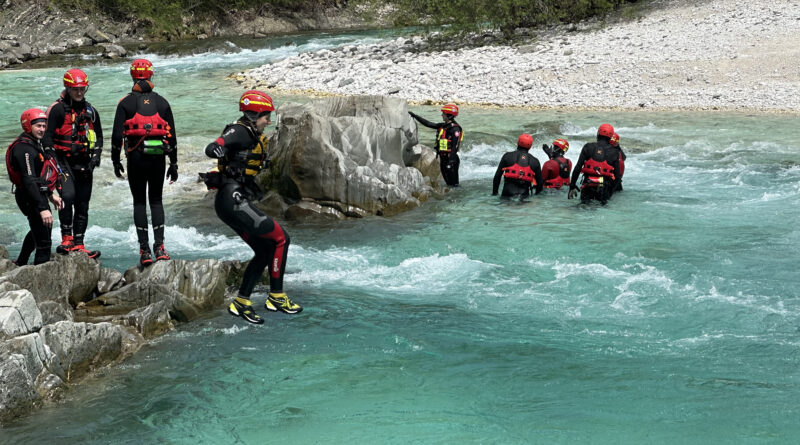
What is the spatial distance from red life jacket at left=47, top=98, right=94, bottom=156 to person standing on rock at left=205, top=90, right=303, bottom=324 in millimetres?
1936

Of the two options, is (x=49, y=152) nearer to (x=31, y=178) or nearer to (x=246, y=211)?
(x=31, y=178)

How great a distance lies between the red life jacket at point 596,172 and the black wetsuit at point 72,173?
25.8ft

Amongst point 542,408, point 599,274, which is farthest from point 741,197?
point 542,408

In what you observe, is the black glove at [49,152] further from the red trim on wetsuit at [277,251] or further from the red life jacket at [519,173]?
the red life jacket at [519,173]

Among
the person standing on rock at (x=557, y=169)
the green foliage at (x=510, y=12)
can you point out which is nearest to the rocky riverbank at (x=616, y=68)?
the green foliage at (x=510, y=12)

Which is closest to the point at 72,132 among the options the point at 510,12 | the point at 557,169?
the point at 557,169

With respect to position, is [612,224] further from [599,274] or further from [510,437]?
[510,437]

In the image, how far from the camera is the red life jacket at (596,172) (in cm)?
1314

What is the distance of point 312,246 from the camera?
11.3 m

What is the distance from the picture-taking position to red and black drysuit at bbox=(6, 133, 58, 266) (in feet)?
26.6

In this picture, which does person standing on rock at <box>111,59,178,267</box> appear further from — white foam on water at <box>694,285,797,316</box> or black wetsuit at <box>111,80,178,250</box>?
white foam on water at <box>694,285,797,316</box>

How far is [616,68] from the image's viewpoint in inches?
1058

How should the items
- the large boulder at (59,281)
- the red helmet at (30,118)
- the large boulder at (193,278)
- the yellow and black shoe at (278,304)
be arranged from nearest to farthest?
the large boulder at (59,281) < the yellow and black shoe at (278,304) < the red helmet at (30,118) < the large boulder at (193,278)

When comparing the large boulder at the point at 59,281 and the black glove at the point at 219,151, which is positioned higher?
the black glove at the point at 219,151
